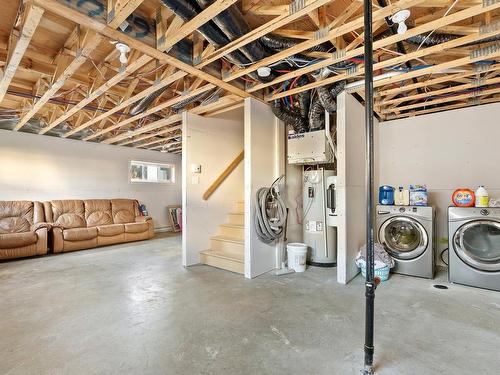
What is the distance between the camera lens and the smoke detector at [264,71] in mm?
2525

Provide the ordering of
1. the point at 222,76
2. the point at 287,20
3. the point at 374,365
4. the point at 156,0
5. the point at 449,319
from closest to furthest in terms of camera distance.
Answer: the point at 374,365
the point at 287,20
the point at 156,0
the point at 449,319
the point at 222,76

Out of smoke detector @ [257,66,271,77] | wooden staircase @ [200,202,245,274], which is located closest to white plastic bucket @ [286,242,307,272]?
wooden staircase @ [200,202,245,274]

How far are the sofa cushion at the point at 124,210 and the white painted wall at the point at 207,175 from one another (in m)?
2.93

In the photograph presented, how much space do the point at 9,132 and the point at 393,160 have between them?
7298mm

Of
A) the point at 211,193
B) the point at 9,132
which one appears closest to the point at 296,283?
the point at 211,193

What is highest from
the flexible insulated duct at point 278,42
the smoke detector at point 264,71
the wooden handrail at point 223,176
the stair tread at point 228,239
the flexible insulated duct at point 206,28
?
the flexible insulated duct at point 278,42

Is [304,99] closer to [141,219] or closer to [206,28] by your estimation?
[206,28]

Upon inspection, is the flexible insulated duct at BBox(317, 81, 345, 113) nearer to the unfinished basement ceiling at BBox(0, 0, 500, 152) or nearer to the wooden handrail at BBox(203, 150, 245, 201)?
the unfinished basement ceiling at BBox(0, 0, 500, 152)

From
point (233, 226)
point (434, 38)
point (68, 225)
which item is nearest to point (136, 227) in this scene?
point (68, 225)

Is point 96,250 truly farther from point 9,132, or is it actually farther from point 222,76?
point 222,76

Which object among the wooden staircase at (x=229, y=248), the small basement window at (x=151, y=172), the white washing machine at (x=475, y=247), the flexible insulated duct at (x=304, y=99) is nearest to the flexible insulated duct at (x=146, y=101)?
the flexible insulated duct at (x=304, y=99)

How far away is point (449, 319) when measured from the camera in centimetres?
214

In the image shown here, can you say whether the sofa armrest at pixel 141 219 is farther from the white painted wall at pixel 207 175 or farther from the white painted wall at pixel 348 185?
the white painted wall at pixel 348 185

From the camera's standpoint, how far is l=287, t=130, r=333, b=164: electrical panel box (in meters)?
3.46
